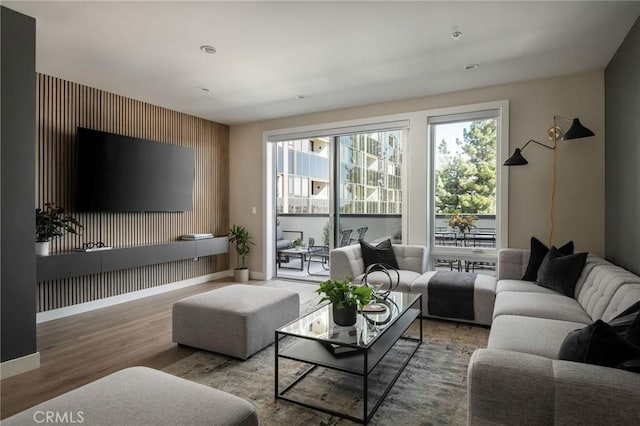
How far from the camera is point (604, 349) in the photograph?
1.37 m

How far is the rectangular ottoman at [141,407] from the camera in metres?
1.27

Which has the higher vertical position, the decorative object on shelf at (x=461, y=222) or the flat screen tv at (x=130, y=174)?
the flat screen tv at (x=130, y=174)

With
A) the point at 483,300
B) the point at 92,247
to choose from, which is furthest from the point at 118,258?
the point at 483,300

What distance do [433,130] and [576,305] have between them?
2.71 m

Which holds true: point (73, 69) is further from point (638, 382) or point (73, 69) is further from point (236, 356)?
point (638, 382)

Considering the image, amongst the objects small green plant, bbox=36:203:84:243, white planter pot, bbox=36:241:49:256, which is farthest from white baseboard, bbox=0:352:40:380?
small green plant, bbox=36:203:84:243

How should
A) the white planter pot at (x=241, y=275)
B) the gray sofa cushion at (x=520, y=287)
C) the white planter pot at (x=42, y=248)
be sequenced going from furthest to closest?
the white planter pot at (x=241, y=275)
the white planter pot at (x=42, y=248)
the gray sofa cushion at (x=520, y=287)

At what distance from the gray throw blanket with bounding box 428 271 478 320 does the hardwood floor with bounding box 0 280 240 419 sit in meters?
2.42

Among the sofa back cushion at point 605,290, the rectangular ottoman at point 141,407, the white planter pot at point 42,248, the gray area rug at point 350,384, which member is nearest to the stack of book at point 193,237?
the white planter pot at point 42,248

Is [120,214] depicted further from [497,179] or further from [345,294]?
[497,179]

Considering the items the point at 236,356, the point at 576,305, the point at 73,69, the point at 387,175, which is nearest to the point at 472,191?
the point at 387,175

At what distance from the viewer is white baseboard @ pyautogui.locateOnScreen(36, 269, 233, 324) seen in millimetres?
3781

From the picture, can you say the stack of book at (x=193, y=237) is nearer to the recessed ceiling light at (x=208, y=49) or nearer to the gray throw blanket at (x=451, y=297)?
the recessed ceiling light at (x=208, y=49)

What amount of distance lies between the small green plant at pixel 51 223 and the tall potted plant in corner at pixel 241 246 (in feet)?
7.90
